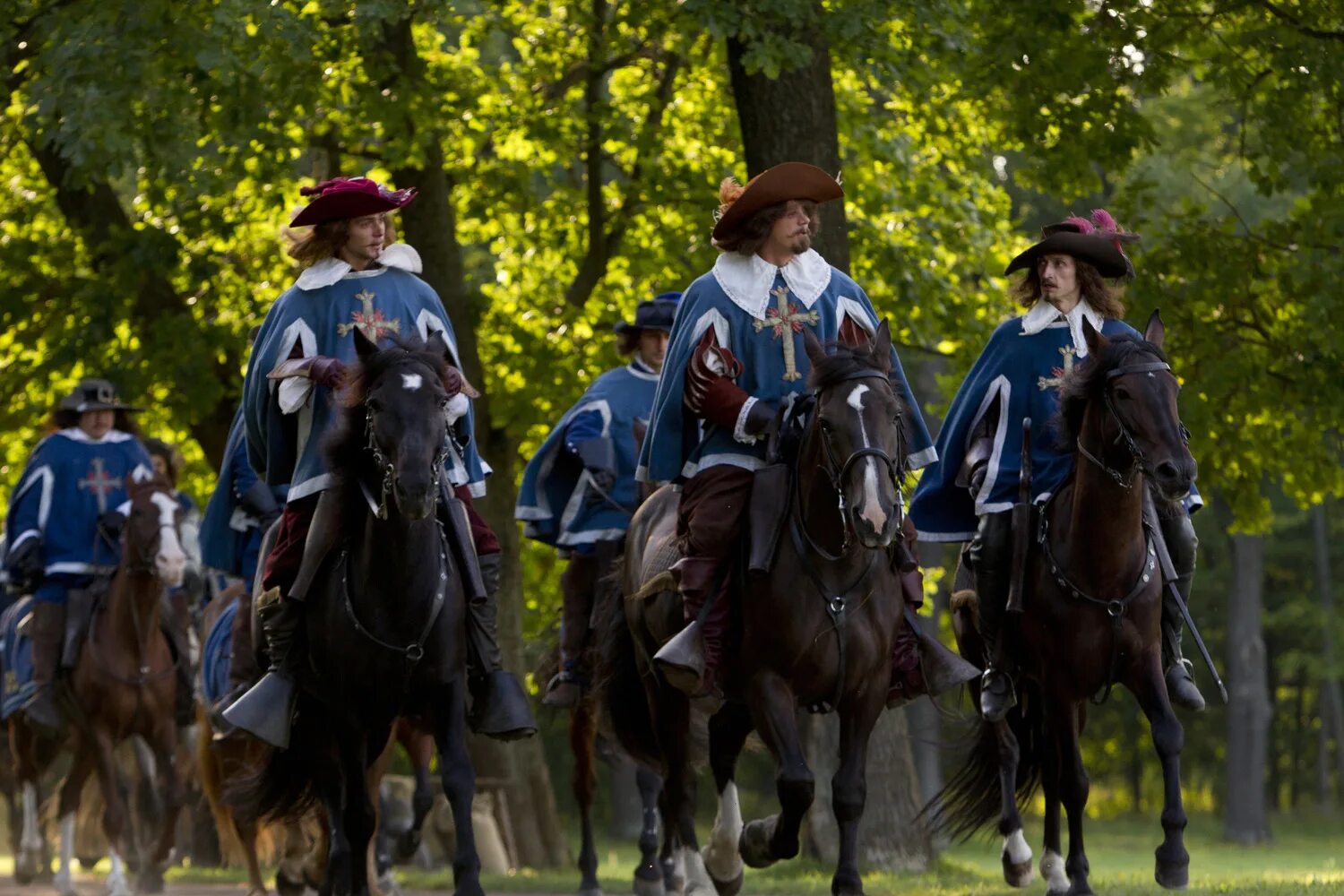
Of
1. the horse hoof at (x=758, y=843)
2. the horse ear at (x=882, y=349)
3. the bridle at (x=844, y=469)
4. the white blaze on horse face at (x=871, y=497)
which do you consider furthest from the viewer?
the horse hoof at (x=758, y=843)

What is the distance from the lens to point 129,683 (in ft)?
55.5

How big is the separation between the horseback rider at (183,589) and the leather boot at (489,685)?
5772 mm

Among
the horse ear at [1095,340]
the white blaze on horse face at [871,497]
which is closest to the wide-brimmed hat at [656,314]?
the horse ear at [1095,340]

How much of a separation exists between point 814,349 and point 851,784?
1733 mm

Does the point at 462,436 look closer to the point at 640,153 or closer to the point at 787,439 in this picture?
the point at 787,439

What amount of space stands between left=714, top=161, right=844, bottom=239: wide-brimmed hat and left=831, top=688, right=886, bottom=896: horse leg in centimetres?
221

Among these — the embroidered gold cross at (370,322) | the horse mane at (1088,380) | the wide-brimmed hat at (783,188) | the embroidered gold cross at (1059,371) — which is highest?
the wide-brimmed hat at (783,188)

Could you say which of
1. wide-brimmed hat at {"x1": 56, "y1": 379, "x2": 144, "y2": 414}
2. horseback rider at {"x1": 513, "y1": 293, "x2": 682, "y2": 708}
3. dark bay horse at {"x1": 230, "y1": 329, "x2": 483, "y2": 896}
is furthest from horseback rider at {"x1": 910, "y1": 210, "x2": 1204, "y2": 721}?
wide-brimmed hat at {"x1": 56, "y1": 379, "x2": 144, "y2": 414}

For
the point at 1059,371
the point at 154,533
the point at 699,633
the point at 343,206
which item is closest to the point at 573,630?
the point at 154,533

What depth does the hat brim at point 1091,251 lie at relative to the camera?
1212 centimetres

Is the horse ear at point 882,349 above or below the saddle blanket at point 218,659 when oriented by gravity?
above

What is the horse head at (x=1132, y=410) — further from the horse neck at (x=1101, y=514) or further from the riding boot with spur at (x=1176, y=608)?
the riding boot with spur at (x=1176, y=608)

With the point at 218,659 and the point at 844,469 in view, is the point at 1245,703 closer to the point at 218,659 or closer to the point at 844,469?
the point at 218,659

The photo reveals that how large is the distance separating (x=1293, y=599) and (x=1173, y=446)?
1411 inches
